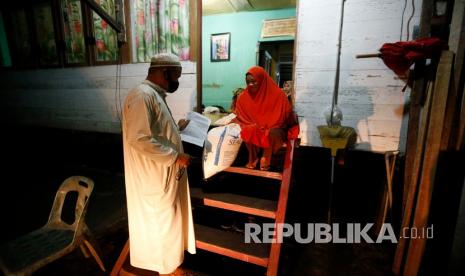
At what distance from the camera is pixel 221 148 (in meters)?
2.35

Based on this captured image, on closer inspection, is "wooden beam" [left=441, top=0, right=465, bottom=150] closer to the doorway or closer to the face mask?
the face mask

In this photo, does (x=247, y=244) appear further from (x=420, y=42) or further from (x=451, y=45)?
(x=451, y=45)

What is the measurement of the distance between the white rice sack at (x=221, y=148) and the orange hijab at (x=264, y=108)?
10 cm

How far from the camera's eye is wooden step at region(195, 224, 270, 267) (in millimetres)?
2094

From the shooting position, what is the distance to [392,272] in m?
2.43

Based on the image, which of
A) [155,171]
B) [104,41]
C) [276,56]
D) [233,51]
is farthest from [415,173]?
[233,51]

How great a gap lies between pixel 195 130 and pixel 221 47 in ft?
16.6

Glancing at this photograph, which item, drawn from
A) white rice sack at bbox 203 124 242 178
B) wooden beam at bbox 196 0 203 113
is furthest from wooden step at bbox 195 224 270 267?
wooden beam at bbox 196 0 203 113

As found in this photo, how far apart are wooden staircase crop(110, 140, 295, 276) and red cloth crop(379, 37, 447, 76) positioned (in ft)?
4.17

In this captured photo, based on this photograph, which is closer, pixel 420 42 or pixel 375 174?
pixel 420 42

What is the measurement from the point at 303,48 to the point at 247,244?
2618 mm

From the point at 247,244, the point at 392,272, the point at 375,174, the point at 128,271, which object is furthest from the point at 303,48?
the point at 128,271

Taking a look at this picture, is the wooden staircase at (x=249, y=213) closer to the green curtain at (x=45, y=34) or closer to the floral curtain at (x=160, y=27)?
Result: the floral curtain at (x=160, y=27)

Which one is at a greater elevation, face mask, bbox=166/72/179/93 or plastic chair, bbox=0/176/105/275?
face mask, bbox=166/72/179/93
